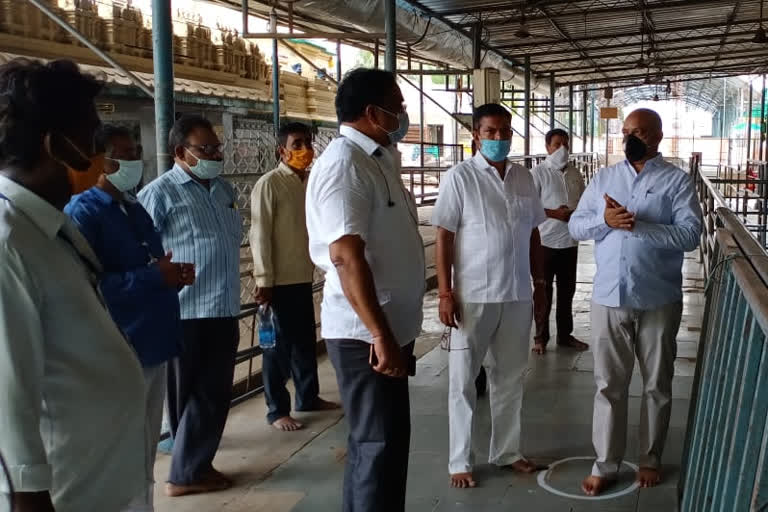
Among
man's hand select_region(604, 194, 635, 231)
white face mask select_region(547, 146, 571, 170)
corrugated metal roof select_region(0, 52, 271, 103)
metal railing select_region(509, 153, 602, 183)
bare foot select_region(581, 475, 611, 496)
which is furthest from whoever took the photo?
metal railing select_region(509, 153, 602, 183)

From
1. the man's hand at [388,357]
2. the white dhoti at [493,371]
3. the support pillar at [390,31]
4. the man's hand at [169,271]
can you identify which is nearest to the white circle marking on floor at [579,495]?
the white dhoti at [493,371]

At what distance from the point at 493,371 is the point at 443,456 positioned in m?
0.57

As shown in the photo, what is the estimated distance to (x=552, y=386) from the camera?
5215 millimetres

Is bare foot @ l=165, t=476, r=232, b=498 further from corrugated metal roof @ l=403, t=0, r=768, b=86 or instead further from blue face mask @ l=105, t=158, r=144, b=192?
corrugated metal roof @ l=403, t=0, r=768, b=86

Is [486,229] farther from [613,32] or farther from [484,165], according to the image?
[613,32]

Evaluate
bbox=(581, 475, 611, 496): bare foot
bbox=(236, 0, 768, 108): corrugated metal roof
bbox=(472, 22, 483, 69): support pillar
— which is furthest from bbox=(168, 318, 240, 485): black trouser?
bbox=(472, 22, 483, 69): support pillar

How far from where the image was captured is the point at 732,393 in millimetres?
2229

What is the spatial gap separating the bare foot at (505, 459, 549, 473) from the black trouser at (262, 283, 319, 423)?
4.61 feet

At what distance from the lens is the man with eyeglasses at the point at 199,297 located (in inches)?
141


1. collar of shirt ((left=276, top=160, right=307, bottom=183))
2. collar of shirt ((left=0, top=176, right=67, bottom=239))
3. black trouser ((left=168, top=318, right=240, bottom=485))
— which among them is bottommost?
black trouser ((left=168, top=318, right=240, bottom=485))

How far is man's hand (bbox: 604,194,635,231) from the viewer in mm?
3297

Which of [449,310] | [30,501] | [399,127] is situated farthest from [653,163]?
[30,501]

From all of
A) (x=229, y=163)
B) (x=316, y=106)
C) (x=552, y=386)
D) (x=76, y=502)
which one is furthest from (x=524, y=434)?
(x=316, y=106)

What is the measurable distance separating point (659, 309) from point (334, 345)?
1531 mm
